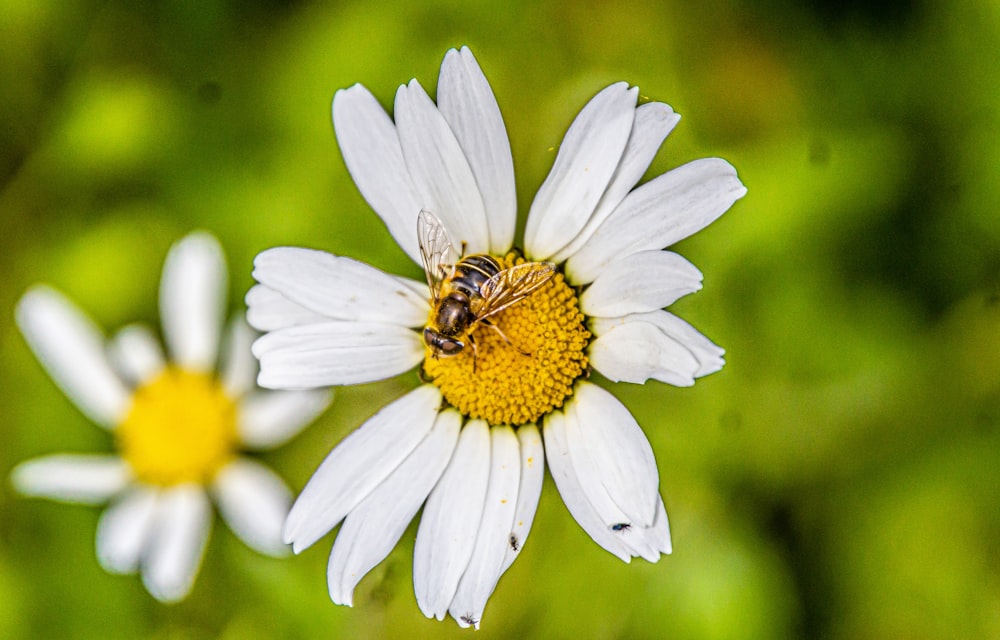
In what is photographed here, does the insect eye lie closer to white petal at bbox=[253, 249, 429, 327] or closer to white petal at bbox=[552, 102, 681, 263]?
white petal at bbox=[253, 249, 429, 327]

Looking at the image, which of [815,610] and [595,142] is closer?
[595,142]

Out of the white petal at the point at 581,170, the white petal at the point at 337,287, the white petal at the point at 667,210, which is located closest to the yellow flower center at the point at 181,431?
the white petal at the point at 337,287

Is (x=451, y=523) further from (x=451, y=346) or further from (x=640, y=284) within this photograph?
(x=640, y=284)

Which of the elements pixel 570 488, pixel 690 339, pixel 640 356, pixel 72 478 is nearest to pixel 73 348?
pixel 72 478

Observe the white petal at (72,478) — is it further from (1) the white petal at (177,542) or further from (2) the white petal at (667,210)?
(2) the white petal at (667,210)

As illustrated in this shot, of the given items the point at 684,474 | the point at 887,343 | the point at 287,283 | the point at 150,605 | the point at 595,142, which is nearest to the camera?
the point at 595,142

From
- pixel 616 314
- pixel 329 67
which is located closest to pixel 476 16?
pixel 329 67

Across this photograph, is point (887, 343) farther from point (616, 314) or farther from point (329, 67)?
point (329, 67)
